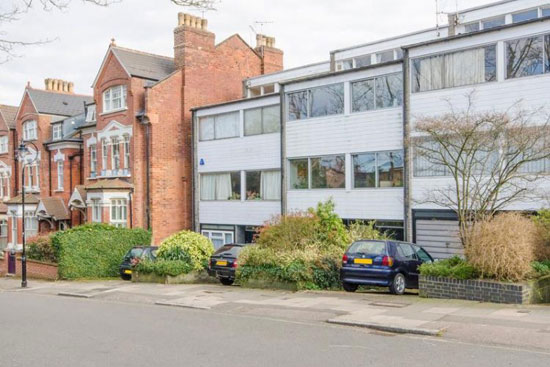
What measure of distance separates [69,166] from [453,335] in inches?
1278

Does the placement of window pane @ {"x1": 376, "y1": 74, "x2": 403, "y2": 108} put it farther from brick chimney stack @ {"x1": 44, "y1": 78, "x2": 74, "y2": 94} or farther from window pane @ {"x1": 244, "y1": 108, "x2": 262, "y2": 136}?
brick chimney stack @ {"x1": 44, "y1": 78, "x2": 74, "y2": 94}

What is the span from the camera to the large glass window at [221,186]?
101 ft

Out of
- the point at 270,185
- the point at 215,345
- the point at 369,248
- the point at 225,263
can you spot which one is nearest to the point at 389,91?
the point at 270,185

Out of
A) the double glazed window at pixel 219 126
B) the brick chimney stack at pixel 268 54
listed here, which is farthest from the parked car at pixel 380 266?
the brick chimney stack at pixel 268 54

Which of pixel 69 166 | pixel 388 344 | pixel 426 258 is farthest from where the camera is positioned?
pixel 69 166

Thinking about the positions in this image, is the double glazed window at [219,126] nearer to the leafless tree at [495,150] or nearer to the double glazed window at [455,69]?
the double glazed window at [455,69]

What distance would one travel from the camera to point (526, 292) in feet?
45.2

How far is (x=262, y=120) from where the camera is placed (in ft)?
96.3

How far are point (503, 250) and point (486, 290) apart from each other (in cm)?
105

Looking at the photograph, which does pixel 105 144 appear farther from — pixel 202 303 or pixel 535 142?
pixel 535 142

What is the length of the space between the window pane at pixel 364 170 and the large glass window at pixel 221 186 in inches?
296

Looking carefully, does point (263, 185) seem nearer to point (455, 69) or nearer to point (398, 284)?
point (455, 69)

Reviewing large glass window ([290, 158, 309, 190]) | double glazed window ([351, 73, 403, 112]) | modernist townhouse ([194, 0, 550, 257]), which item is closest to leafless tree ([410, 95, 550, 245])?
modernist townhouse ([194, 0, 550, 257])

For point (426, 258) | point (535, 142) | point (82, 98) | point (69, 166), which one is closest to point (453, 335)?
point (426, 258)
